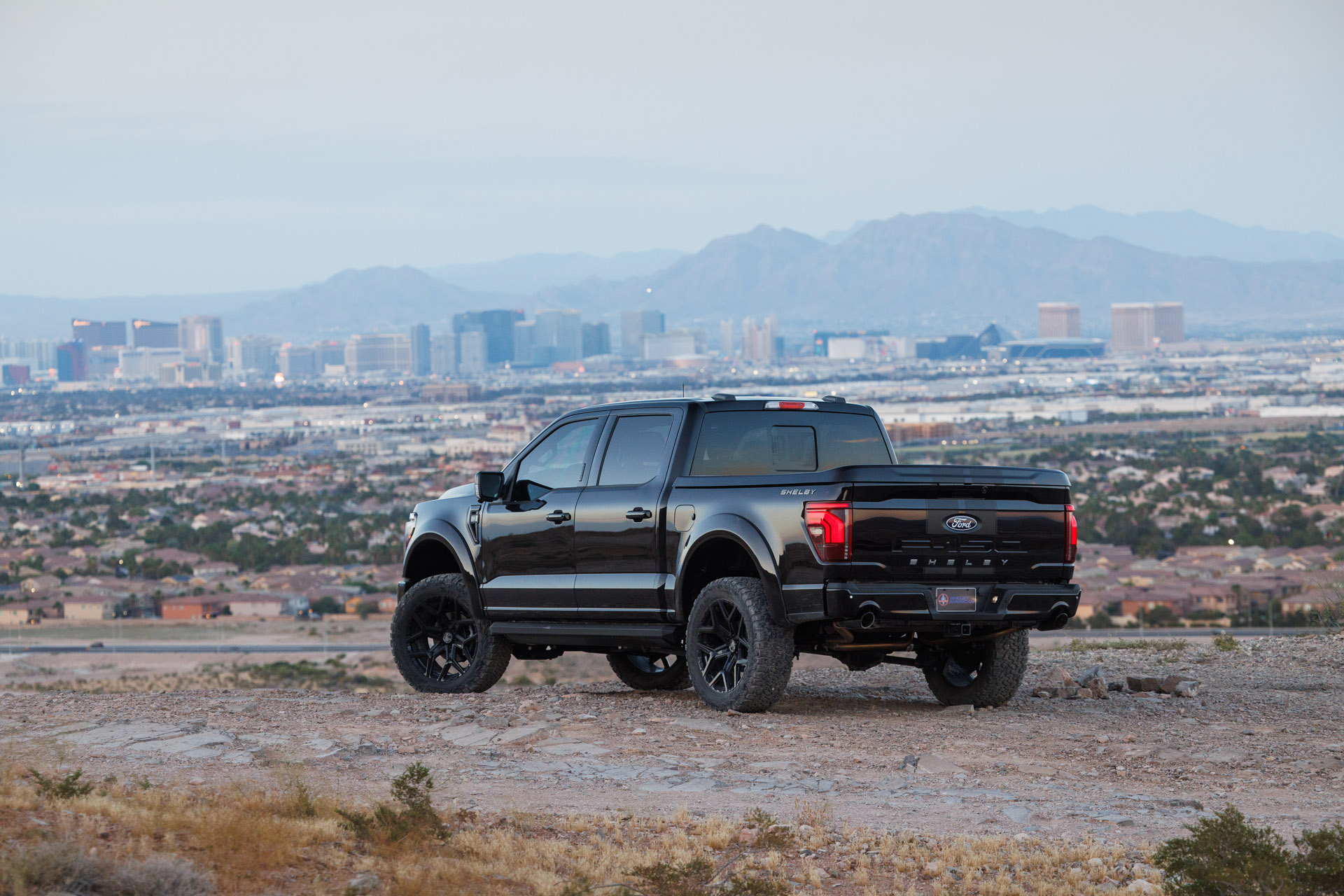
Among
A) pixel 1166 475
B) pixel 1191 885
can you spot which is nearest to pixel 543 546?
pixel 1191 885

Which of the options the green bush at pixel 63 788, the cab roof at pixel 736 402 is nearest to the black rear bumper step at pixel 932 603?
the cab roof at pixel 736 402

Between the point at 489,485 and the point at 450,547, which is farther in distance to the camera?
the point at 450,547

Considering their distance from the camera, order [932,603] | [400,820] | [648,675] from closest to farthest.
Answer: [400,820] < [932,603] < [648,675]

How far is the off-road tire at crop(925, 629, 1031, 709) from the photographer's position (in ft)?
36.0

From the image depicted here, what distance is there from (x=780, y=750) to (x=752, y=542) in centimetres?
133

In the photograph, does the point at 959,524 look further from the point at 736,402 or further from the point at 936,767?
the point at 736,402

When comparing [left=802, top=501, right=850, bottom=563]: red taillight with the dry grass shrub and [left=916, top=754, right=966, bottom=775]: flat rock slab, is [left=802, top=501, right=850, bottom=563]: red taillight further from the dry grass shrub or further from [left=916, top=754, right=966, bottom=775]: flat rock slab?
the dry grass shrub

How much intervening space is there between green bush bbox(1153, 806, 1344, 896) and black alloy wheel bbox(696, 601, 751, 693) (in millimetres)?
4196

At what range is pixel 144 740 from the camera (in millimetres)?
9844

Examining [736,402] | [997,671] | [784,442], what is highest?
[736,402]

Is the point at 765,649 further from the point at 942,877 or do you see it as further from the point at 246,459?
the point at 246,459

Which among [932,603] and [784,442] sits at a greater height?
[784,442]

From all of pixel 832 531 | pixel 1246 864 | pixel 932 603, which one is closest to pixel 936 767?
pixel 932 603

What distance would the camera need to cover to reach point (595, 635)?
11133mm
